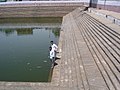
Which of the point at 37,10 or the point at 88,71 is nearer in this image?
the point at 88,71

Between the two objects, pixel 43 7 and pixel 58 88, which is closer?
pixel 58 88

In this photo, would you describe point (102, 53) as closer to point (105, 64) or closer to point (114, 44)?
point (114, 44)

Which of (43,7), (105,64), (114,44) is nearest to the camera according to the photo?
(105,64)

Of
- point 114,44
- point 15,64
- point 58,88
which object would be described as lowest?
Answer: point 15,64

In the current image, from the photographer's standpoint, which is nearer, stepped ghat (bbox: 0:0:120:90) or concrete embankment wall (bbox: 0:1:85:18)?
stepped ghat (bbox: 0:0:120:90)

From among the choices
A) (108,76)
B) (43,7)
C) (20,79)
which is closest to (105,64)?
(108,76)

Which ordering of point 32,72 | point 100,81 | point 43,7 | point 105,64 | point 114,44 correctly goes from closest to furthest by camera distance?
point 100,81 → point 105,64 → point 114,44 → point 32,72 → point 43,7

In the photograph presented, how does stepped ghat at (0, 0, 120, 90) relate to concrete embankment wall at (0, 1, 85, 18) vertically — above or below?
above

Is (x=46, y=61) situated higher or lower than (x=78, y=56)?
lower

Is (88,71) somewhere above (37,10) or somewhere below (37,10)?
above

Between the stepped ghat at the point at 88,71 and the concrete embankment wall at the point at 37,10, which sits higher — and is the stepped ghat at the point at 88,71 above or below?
above

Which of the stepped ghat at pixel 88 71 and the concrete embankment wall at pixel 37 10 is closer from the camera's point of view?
the stepped ghat at pixel 88 71

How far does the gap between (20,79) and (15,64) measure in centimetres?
273

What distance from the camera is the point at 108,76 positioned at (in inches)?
320
